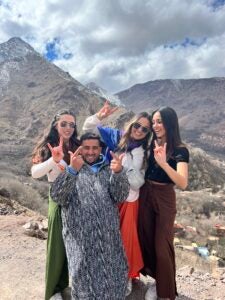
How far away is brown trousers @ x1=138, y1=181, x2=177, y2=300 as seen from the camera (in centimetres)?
418

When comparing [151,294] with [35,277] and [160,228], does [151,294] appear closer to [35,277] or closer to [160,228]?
[160,228]

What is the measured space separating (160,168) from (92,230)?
92cm

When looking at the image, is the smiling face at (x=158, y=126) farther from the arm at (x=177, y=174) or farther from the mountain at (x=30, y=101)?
the mountain at (x=30, y=101)

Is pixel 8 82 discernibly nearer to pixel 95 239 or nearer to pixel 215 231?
pixel 215 231

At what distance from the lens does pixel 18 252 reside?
7.02 m

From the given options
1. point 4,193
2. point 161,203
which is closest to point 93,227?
point 161,203

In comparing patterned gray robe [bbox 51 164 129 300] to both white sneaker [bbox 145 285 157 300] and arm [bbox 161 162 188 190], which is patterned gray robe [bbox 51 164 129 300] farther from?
white sneaker [bbox 145 285 157 300]

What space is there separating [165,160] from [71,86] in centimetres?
6624

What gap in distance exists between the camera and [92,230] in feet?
12.3

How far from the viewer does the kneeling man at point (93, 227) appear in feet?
12.2

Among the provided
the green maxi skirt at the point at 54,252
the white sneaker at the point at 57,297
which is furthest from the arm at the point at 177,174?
the white sneaker at the point at 57,297

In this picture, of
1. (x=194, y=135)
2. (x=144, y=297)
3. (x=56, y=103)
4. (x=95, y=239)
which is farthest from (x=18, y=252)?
(x=194, y=135)

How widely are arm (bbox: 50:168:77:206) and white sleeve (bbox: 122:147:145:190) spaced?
632 millimetres

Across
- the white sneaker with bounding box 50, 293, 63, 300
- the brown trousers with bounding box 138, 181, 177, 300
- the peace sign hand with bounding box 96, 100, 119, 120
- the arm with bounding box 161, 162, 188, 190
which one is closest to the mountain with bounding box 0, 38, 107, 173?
the peace sign hand with bounding box 96, 100, 119, 120
